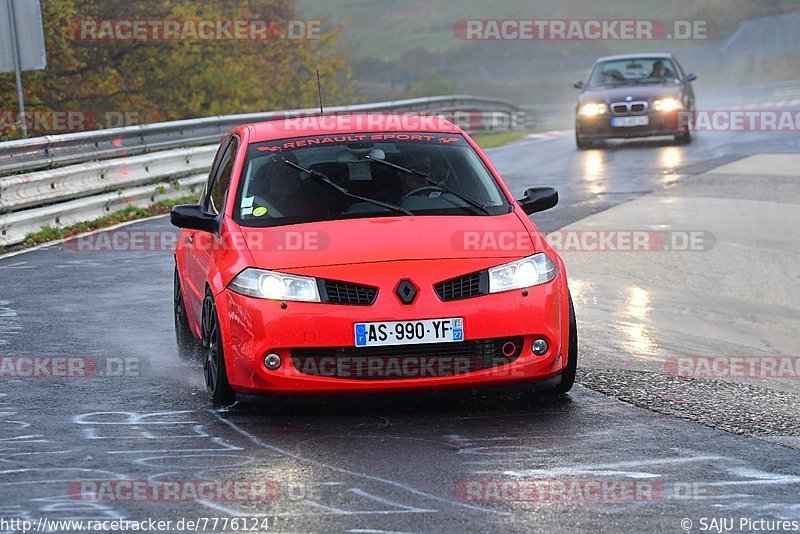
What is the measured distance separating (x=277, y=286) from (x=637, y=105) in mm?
18160

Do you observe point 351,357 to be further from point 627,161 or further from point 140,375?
point 627,161

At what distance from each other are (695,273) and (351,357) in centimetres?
696

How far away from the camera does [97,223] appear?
16.7 m

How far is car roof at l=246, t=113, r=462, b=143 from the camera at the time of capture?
8609mm

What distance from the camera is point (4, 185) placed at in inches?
594

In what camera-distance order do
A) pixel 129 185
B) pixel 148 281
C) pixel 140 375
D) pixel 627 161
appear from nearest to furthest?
pixel 140 375, pixel 148 281, pixel 129 185, pixel 627 161

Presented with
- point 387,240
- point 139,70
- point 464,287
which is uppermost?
point 139,70

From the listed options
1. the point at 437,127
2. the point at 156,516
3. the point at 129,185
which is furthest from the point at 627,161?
the point at 156,516

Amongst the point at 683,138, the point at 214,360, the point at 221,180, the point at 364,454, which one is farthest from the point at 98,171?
the point at 683,138

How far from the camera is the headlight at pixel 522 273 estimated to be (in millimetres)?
7141

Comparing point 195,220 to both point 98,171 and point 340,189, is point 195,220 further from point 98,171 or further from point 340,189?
point 98,171

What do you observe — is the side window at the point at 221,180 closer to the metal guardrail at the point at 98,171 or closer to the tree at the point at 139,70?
the metal guardrail at the point at 98,171

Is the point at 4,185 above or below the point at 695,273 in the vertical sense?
above

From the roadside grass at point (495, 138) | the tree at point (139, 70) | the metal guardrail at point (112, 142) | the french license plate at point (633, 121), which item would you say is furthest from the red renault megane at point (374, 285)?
the tree at point (139, 70)
